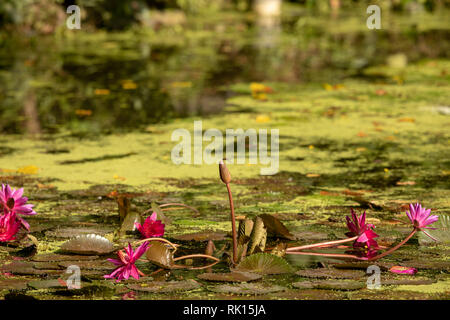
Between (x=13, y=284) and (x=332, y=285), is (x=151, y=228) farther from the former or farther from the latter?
(x=332, y=285)

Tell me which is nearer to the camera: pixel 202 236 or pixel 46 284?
pixel 46 284

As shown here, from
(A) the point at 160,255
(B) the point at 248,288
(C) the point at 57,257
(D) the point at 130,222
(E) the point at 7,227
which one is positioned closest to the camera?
(B) the point at 248,288

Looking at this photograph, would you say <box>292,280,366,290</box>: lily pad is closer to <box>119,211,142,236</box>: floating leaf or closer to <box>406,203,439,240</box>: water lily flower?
<box>406,203,439,240</box>: water lily flower

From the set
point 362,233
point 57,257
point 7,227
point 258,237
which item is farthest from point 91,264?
point 362,233

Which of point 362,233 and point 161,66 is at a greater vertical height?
point 161,66

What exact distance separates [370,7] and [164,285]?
15.9m

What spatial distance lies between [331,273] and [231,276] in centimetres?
30

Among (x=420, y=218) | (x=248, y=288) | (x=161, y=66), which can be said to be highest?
(x=161, y=66)

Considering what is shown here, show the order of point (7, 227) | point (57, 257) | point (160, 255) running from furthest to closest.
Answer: point (7, 227) → point (57, 257) → point (160, 255)

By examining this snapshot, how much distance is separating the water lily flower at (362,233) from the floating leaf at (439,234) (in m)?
0.25

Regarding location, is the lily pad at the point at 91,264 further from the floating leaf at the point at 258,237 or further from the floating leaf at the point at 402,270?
the floating leaf at the point at 402,270

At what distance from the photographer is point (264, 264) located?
295 cm

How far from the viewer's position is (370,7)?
18109 millimetres

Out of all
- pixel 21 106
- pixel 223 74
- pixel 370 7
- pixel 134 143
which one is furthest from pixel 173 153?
pixel 370 7
